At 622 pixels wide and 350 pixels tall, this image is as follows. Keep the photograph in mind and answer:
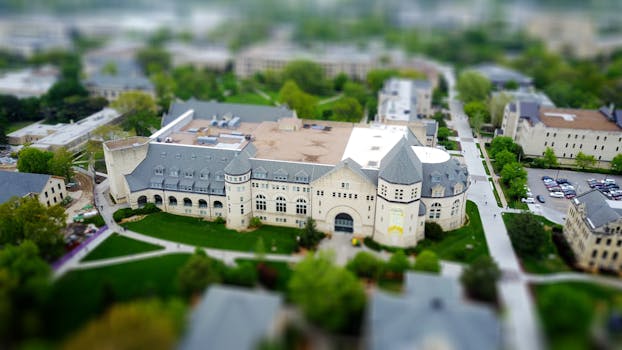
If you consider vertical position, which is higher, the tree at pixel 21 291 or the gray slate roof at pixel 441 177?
the gray slate roof at pixel 441 177

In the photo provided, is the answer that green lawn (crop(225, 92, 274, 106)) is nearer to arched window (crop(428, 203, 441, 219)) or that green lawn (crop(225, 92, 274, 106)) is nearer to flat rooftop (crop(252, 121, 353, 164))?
flat rooftop (crop(252, 121, 353, 164))

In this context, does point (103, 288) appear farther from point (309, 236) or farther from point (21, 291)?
point (309, 236)

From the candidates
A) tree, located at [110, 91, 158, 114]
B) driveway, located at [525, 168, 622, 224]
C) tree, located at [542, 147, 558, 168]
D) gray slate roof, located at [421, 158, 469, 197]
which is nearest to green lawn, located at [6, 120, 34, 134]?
tree, located at [110, 91, 158, 114]

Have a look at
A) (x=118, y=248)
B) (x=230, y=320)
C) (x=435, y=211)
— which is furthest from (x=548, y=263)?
(x=118, y=248)

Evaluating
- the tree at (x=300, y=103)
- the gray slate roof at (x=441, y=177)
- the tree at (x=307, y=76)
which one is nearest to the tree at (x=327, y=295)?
the gray slate roof at (x=441, y=177)

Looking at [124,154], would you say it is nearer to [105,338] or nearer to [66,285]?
[66,285]

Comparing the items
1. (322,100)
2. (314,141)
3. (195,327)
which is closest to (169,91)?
(322,100)

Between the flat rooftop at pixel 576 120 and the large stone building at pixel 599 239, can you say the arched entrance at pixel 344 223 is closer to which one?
the large stone building at pixel 599 239
